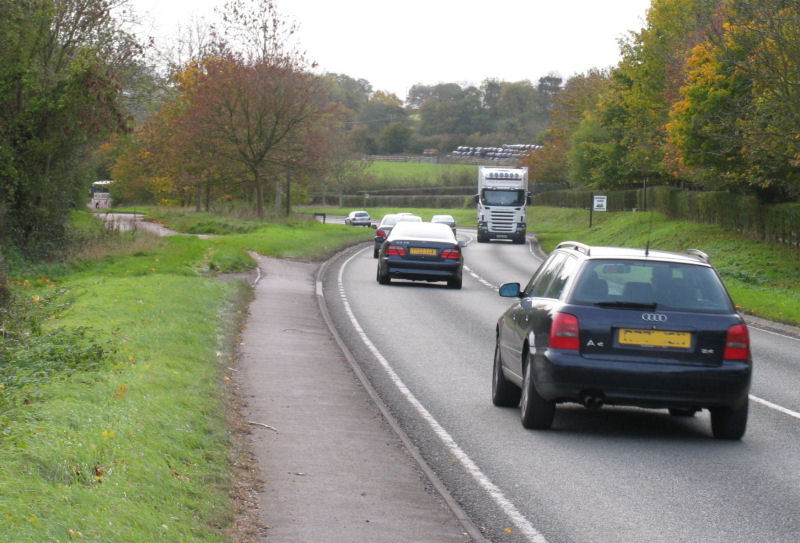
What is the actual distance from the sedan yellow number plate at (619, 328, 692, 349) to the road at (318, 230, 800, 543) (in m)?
0.86

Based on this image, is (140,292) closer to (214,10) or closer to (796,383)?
(796,383)

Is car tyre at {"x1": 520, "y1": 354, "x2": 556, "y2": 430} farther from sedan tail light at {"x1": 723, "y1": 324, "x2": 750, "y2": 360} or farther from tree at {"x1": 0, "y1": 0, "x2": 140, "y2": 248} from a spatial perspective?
tree at {"x1": 0, "y1": 0, "x2": 140, "y2": 248}

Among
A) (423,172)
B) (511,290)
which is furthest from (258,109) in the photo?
(423,172)

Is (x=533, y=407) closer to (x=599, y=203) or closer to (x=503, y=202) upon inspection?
(x=599, y=203)

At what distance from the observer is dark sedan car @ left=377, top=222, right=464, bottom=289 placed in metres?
27.1

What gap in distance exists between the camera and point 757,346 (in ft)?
58.1

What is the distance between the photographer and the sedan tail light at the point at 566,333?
9.05 m

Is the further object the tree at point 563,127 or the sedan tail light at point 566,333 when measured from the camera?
the tree at point 563,127

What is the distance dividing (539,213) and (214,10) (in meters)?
41.5

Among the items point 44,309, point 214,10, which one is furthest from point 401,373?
point 214,10

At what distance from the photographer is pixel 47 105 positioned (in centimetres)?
2550

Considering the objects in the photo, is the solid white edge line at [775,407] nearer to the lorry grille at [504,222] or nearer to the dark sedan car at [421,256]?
the dark sedan car at [421,256]

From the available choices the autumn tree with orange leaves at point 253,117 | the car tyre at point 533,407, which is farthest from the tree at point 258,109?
the car tyre at point 533,407

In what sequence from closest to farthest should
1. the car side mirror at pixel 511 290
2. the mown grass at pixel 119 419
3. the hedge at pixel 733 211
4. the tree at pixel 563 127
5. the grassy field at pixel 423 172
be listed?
1. the mown grass at pixel 119 419
2. the car side mirror at pixel 511 290
3. the hedge at pixel 733 211
4. the tree at pixel 563 127
5. the grassy field at pixel 423 172
